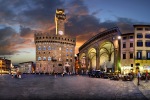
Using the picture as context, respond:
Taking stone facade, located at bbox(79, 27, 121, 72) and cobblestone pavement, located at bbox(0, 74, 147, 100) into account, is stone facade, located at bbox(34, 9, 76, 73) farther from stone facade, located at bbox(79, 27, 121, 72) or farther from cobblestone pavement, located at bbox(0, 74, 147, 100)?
cobblestone pavement, located at bbox(0, 74, 147, 100)

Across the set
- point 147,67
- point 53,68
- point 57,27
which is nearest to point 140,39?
point 147,67

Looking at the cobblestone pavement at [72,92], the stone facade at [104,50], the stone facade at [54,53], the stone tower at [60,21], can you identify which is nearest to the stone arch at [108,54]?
the stone facade at [104,50]

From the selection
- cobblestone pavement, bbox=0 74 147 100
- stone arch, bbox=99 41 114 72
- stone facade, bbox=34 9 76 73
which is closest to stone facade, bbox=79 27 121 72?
stone arch, bbox=99 41 114 72

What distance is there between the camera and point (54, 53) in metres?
119

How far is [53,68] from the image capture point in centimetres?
11669

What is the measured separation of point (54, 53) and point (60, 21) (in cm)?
2720

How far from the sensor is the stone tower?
137 meters

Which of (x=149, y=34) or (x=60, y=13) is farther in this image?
(x=60, y=13)

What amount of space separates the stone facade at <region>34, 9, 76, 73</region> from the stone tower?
1302 centimetres

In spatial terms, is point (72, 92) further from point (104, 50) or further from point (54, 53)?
point (54, 53)

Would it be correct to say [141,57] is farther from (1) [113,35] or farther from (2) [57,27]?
(2) [57,27]

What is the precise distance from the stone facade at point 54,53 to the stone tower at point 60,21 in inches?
513

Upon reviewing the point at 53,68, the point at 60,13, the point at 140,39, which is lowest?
the point at 53,68

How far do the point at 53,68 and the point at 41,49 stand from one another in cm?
1185
